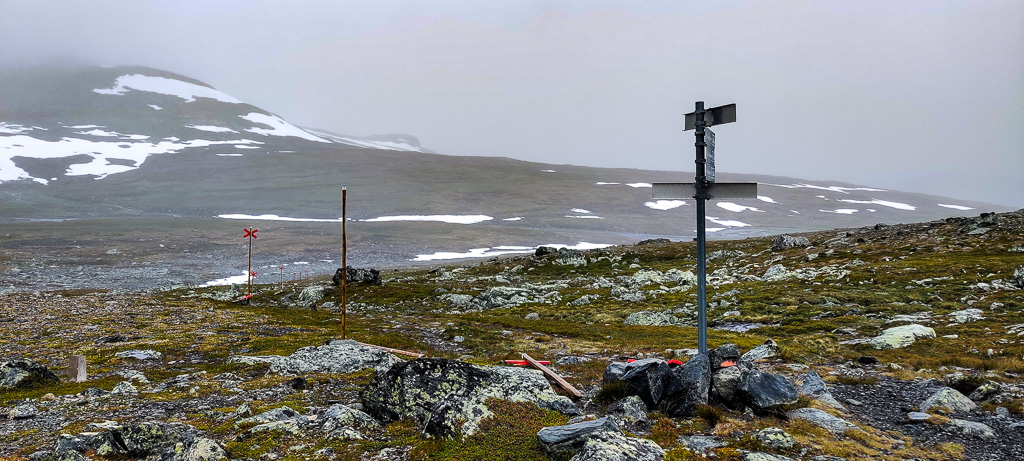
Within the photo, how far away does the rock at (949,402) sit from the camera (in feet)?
39.6

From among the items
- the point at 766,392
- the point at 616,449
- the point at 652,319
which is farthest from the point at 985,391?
the point at 652,319

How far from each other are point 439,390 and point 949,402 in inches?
469

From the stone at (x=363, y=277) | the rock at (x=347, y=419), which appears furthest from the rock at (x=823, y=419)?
the stone at (x=363, y=277)

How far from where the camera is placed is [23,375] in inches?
606

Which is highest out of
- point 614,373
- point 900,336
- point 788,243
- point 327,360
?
point 614,373

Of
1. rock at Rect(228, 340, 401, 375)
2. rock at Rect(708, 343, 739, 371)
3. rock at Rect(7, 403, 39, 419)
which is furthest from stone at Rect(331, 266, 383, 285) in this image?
rock at Rect(708, 343, 739, 371)

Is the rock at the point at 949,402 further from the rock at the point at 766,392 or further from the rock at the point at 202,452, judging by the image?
the rock at the point at 202,452

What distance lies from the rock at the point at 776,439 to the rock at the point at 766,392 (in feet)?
4.22

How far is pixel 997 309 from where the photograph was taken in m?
26.2

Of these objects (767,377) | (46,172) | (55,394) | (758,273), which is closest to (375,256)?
(758,273)

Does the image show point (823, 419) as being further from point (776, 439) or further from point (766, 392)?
point (776, 439)

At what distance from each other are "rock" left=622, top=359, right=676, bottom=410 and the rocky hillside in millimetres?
48

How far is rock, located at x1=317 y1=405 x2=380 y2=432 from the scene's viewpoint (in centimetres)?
1124

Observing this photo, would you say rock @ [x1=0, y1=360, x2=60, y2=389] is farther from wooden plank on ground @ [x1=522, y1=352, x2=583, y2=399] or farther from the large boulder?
wooden plank on ground @ [x1=522, y1=352, x2=583, y2=399]
